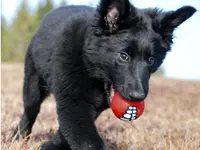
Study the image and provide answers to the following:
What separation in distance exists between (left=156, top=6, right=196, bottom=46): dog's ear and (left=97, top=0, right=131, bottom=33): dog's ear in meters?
0.48

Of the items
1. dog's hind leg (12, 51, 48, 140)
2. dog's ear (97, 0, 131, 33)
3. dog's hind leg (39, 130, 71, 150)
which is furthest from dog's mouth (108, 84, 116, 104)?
dog's hind leg (12, 51, 48, 140)

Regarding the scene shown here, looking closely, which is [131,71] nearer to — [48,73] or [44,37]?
[48,73]

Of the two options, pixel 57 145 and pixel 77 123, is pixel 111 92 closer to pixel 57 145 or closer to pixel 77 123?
pixel 77 123

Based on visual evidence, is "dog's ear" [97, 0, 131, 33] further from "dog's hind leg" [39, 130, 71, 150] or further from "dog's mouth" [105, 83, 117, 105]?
"dog's hind leg" [39, 130, 71, 150]

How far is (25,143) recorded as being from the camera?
5.45 m

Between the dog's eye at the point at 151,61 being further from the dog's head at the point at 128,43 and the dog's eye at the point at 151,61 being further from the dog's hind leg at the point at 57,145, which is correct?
the dog's hind leg at the point at 57,145

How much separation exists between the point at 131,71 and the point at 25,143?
1965 mm

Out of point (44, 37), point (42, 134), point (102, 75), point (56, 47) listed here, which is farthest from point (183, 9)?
point (42, 134)

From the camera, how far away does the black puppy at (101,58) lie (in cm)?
441

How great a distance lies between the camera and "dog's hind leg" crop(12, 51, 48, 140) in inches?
239

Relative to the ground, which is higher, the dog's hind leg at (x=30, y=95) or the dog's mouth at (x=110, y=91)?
the dog's mouth at (x=110, y=91)

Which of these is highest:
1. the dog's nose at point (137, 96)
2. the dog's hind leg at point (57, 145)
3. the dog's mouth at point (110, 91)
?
the dog's nose at point (137, 96)

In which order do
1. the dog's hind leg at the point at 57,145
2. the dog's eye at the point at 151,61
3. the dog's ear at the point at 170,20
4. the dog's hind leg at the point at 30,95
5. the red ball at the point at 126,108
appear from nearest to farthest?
the red ball at the point at 126,108 < the dog's eye at the point at 151,61 < the dog's ear at the point at 170,20 < the dog's hind leg at the point at 57,145 < the dog's hind leg at the point at 30,95

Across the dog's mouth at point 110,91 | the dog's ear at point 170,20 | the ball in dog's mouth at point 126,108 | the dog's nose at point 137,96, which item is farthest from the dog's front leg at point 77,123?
the dog's ear at point 170,20
